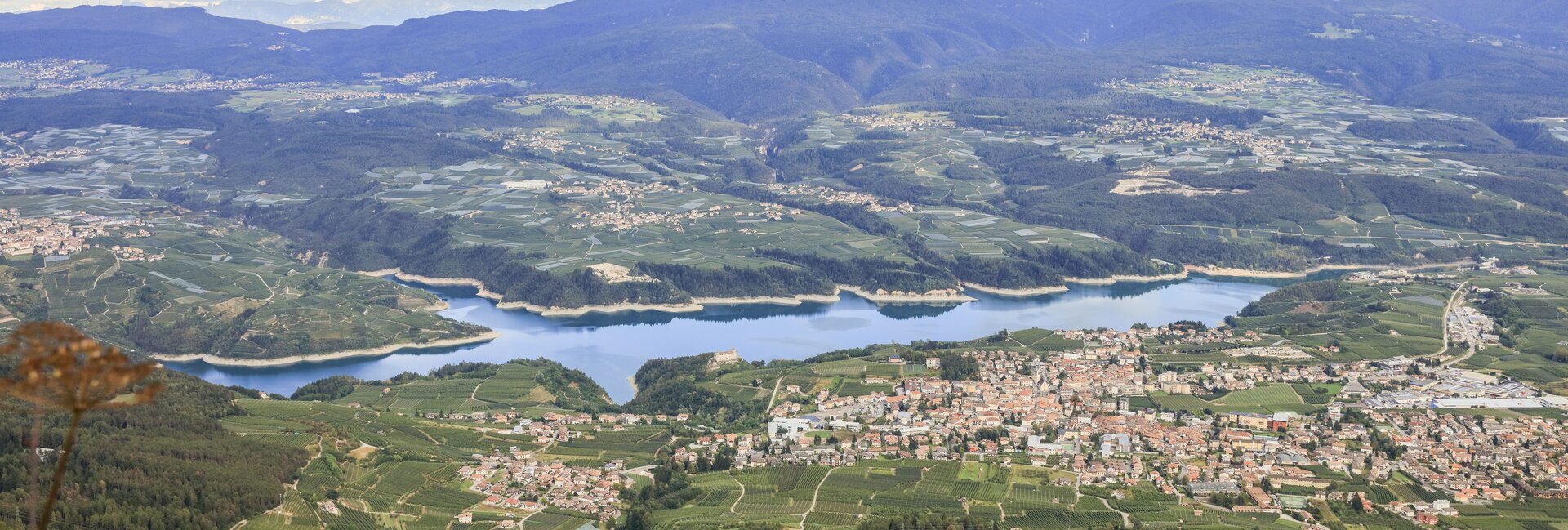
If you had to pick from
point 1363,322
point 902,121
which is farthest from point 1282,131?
point 1363,322

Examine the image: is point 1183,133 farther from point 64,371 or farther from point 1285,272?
point 64,371

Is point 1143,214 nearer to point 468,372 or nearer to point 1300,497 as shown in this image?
point 468,372

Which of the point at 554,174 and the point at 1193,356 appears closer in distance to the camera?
the point at 1193,356

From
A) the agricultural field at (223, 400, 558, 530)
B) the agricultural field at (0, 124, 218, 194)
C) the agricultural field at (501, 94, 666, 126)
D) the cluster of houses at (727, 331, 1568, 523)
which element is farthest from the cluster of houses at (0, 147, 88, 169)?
the cluster of houses at (727, 331, 1568, 523)

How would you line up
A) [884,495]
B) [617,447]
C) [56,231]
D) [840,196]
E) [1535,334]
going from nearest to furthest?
1. [884,495]
2. [617,447]
3. [1535,334]
4. [56,231]
5. [840,196]

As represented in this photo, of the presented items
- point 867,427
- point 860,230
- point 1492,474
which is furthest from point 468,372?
point 860,230

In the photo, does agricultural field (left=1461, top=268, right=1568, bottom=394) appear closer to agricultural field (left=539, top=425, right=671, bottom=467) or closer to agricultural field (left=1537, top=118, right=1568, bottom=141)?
agricultural field (left=539, top=425, right=671, bottom=467)
